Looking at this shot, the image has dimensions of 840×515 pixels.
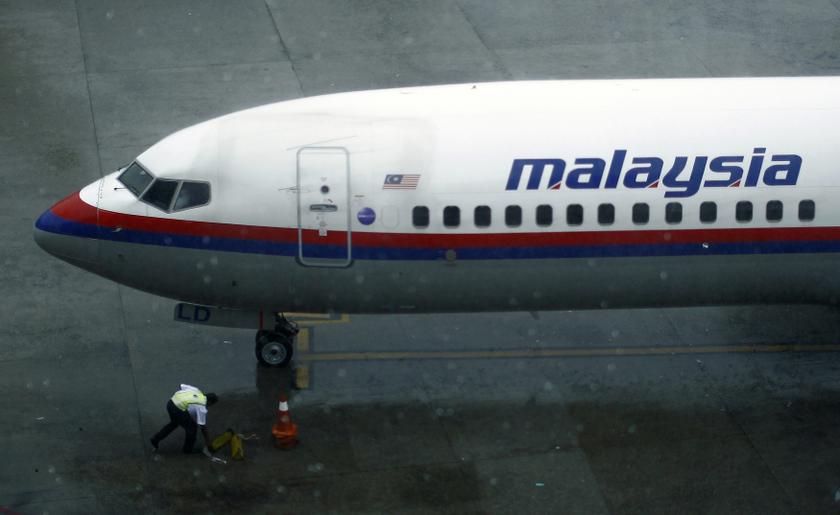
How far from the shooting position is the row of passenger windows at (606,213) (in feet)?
63.0

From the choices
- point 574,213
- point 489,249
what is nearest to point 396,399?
point 489,249

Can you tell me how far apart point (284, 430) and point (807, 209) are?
27.1ft

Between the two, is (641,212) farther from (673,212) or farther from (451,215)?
(451,215)

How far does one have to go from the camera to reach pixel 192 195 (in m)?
19.5

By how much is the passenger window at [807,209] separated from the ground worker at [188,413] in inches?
356

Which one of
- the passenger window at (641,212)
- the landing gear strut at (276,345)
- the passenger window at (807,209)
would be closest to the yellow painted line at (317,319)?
the landing gear strut at (276,345)

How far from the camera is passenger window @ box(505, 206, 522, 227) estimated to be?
1919cm

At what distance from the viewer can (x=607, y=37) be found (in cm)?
3450

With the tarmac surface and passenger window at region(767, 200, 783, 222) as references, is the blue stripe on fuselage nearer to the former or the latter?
passenger window at region(767, 200, 783, 222)

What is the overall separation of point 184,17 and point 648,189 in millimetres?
19836

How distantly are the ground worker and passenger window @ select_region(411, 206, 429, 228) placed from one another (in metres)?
3.96

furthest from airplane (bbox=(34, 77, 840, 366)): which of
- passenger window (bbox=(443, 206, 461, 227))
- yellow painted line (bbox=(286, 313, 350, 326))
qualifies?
yellow painted line (bbox=(286, 313, 350, 326))

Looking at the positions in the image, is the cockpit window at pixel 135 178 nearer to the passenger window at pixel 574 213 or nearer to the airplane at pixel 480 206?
the airplane at pixel 480 206

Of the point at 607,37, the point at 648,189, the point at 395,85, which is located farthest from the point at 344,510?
the point at 607,37
